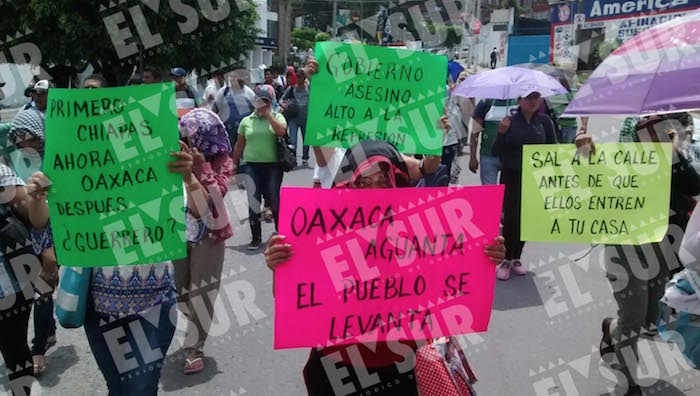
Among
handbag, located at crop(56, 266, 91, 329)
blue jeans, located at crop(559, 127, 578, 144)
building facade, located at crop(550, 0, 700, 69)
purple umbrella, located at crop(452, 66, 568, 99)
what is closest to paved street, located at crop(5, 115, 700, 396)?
handbag, located at crop(56, 266, 91, 329)

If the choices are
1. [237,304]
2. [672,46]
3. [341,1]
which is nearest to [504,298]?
[237,304]

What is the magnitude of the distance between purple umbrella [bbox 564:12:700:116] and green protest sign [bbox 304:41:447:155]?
0.80m

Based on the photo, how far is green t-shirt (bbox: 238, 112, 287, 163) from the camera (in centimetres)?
731

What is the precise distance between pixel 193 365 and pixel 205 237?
0.82 metres

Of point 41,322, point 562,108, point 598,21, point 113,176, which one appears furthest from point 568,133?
point 598,21

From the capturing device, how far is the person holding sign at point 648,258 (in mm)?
3854

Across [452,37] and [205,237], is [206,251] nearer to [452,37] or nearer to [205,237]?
[205,237]

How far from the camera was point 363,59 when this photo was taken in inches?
152

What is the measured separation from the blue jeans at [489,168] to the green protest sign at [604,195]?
11.5ft

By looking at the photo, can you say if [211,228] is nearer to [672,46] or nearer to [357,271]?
[357,271]

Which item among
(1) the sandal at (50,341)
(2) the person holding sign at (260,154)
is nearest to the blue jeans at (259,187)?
(2) the person holding sign at (260,154)

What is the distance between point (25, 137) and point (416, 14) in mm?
69157

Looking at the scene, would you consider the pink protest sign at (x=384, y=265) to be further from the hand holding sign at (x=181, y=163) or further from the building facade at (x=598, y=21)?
the building facade at (x=598, y=21)

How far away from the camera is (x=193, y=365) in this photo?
441 cm
